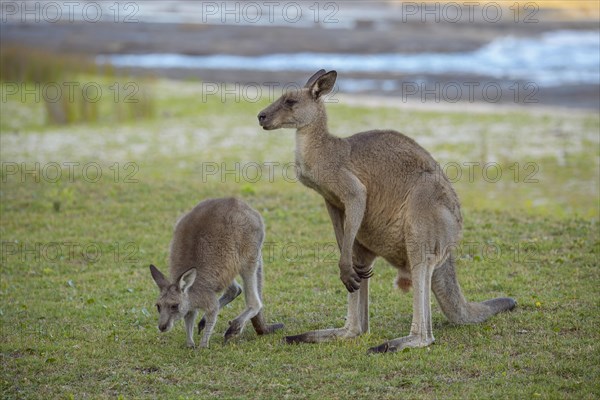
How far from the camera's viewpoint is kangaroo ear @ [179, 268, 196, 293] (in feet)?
22.4

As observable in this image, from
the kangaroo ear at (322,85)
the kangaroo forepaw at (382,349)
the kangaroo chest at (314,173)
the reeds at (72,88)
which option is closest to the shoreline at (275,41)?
the reeds at (72,88)

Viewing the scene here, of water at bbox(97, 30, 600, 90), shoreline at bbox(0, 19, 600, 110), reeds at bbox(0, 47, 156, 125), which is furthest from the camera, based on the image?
water at bbox(97, 30, 600, 90)

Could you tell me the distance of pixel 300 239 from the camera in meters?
10.2

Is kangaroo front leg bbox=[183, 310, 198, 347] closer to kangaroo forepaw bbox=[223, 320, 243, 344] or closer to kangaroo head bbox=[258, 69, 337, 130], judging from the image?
kangaroo forepaw bbox=[223, 320, 243, 344]

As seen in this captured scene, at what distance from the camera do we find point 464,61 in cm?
3114

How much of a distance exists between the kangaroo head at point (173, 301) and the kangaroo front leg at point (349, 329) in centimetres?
91

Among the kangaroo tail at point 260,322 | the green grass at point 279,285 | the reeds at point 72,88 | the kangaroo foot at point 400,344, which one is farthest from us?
the reeds at point 72,88

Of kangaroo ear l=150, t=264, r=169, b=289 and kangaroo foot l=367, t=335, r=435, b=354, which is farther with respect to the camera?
kangaroo ear l=150, t=264, r=169, b=289

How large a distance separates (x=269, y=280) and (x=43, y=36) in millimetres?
30853

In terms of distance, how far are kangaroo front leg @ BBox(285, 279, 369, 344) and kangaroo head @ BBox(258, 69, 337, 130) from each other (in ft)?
4.92

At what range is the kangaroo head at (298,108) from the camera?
6.80 metres

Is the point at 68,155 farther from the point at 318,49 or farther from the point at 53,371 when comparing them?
the point at 318,49

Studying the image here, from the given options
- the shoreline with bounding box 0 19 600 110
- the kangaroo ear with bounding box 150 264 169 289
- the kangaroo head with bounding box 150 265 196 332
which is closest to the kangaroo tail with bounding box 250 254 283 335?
the kangaroo head with bounding box 150 265 196 332

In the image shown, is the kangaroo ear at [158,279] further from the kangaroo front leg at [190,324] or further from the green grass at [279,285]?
the green grass at [279,285]
